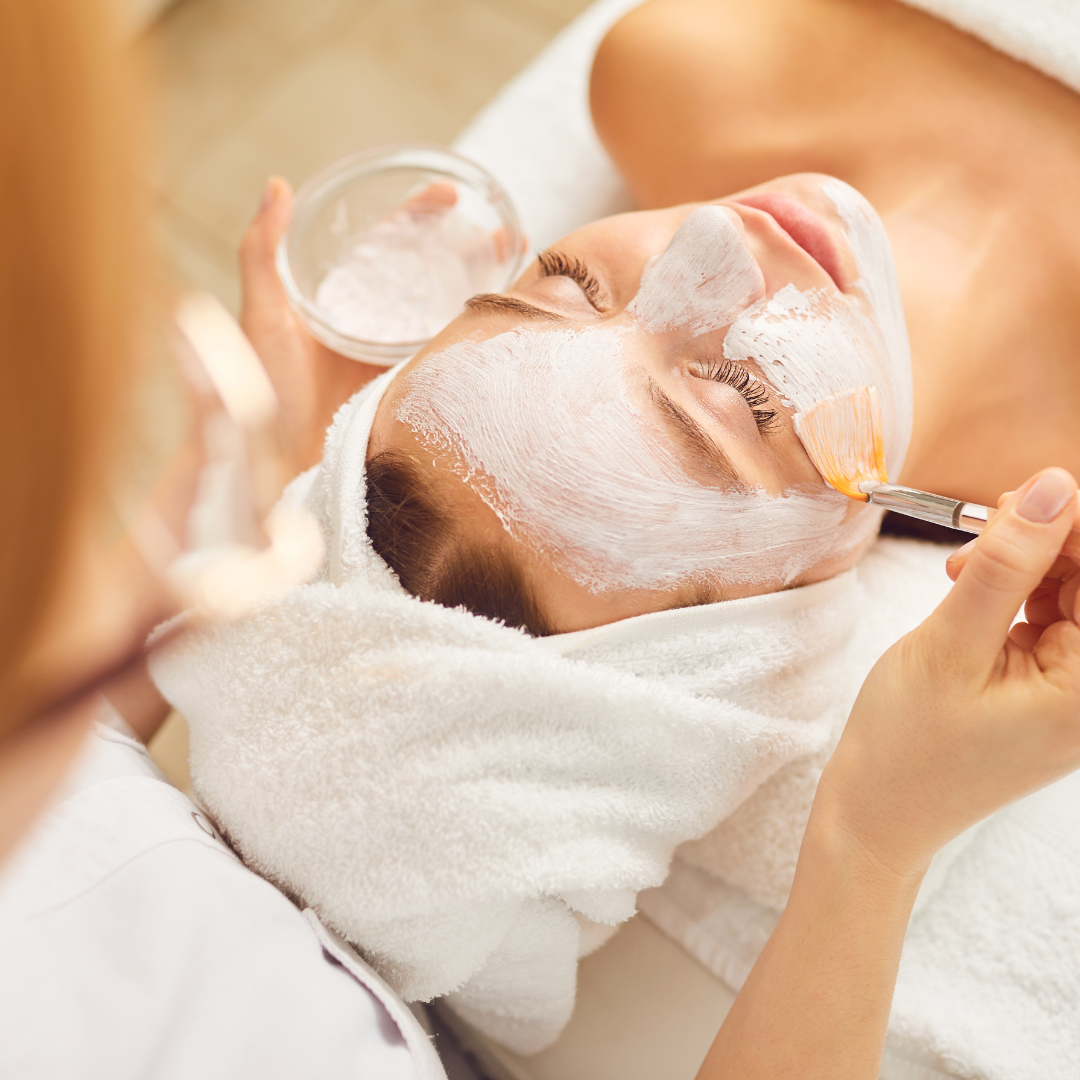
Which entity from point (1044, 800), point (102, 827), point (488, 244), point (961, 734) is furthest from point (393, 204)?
point (1044, 800)

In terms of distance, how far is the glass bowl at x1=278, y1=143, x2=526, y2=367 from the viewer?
1.06m

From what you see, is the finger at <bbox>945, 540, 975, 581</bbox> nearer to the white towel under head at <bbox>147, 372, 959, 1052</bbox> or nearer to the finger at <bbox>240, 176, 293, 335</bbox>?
the white towel under head at <bbox>147, 372, 959, 1052</bbox>

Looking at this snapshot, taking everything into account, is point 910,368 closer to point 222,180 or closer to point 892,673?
point 892,673

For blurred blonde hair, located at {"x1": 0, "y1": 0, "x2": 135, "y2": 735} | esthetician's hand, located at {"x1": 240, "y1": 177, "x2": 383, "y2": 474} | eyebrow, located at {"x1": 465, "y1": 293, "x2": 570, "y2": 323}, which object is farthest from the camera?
esthetician's hand, located at {"x1": 240, "y1": 177, "x2": 383, "y2": 474}

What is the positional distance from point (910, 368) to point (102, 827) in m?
0.87

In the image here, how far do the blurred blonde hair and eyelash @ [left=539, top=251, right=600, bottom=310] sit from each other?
62 cm

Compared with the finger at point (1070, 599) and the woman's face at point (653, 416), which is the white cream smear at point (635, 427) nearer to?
the woman's face at point (653, 416)

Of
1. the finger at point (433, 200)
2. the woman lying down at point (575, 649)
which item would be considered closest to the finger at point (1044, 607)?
the woman lying down at point (575, 649)

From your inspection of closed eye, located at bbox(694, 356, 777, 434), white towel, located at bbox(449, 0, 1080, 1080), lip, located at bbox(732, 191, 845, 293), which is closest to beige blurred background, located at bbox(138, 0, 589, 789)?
white towel, located at bbox(449, 0, 1080, 1080)

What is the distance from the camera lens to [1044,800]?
896mm

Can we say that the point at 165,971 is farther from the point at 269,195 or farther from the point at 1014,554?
the point at 269,195

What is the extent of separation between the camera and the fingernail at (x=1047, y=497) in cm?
52

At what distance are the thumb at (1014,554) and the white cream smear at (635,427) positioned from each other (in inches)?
8.5

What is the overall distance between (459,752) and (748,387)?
16.0 inches
